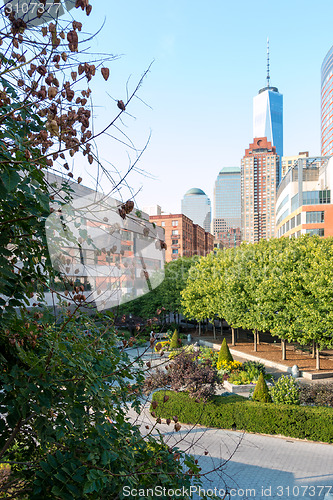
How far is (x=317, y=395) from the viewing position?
14258 mm

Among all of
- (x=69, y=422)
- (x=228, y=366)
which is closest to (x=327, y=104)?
(x=228, y=366)

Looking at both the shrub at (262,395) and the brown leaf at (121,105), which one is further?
the shrub at (262,395)

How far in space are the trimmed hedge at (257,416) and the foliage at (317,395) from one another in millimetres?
1252

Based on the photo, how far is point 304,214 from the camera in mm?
55938

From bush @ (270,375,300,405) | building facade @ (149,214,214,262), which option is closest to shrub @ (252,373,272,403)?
bush @ (270,375,300,405)

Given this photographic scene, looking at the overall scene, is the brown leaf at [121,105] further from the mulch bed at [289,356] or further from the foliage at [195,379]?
the mulch bed at [289,356]

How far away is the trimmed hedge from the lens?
12.5 m

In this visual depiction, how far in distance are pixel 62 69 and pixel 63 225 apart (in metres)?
1.26

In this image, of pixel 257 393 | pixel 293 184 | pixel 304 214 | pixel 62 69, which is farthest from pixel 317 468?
pixel 293 184

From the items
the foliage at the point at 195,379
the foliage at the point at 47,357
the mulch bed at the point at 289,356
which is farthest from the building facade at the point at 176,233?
the foliage at the point at 47,357

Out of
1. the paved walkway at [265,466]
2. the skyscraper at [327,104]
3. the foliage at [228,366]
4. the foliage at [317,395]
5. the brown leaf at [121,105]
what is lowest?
the paved walkway at [265,466]

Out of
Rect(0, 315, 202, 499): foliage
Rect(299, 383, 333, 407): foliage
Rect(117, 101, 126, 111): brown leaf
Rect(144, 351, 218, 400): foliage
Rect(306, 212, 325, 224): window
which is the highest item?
Rect(306, 212, 325, 224): window

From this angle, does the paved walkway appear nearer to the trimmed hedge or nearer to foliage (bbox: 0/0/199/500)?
the trimmed hedge

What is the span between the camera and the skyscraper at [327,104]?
11631 centimetres
